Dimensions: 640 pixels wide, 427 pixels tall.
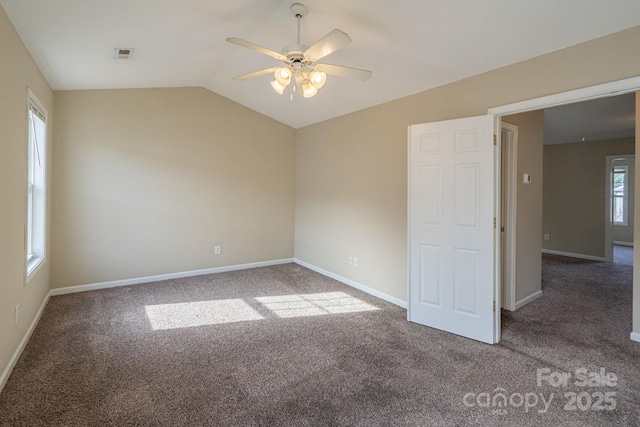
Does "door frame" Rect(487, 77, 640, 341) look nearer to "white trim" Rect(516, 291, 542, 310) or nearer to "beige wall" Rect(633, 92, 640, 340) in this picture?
"beige wall" Rect(633, 92, 640, 340)

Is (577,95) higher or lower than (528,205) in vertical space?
higher

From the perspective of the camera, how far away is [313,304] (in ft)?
12.6

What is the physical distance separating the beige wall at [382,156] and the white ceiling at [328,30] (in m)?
0.13

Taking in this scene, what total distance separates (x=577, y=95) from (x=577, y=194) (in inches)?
213

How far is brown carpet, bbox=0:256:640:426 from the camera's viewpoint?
193 cm

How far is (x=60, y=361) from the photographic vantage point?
2.49 m

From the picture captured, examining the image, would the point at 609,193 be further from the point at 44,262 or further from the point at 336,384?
the point at 44,262

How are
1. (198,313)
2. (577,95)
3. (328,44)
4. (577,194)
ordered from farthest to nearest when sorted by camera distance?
(577,194)
(198,313)
(577,95)
(328,44)

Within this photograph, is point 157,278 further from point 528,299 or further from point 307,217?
point 528,299

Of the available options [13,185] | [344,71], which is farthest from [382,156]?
[13,185]

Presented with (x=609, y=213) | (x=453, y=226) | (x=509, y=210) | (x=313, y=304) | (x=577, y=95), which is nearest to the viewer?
(x=577, y=95)

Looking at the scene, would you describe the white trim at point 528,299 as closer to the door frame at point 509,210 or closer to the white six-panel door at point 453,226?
the door frame at point 509,210

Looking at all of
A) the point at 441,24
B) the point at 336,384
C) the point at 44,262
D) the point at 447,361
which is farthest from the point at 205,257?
the point at 441,24

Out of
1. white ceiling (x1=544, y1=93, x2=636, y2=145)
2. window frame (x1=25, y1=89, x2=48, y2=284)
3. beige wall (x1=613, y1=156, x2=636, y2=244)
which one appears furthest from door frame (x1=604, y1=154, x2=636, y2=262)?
window frame (x1=25, y1=89, x2=48, y2=284)
